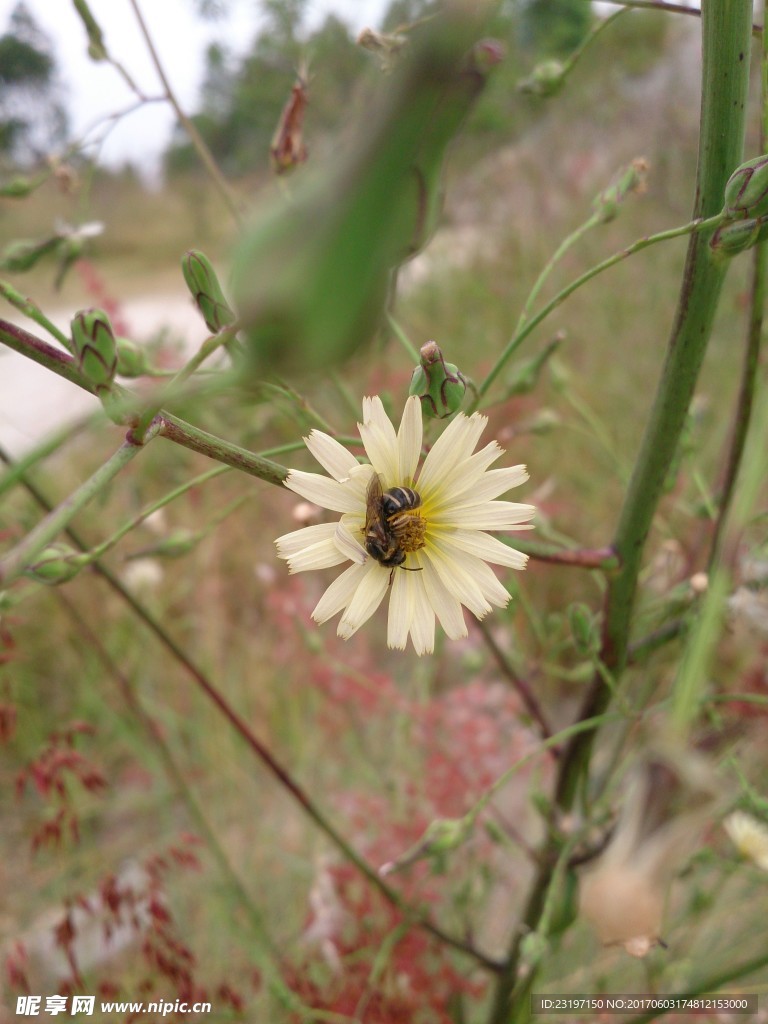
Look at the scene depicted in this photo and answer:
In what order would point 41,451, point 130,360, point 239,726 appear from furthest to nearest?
point 239,726 → point 130,360 → point 41,451

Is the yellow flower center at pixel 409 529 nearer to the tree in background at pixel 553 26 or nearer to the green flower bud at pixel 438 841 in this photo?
the green flower bud at pixel 438 841

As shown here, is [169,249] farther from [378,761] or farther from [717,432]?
[717,432]

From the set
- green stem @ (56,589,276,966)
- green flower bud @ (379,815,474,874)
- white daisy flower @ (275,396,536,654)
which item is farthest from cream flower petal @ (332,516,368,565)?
green stem @ (56,589,276,966)

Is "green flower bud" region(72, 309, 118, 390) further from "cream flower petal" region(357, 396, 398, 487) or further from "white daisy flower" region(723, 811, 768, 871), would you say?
"white daisy flower" region(723, 811, 768, 871)

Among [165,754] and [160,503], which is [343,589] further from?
[165,754]

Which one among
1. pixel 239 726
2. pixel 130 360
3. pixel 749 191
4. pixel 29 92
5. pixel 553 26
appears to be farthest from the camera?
pixel 553 26

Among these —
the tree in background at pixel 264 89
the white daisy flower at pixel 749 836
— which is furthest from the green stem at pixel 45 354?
the tree in background at pixel 264 89

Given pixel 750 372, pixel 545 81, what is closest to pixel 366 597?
pixel 750 372
